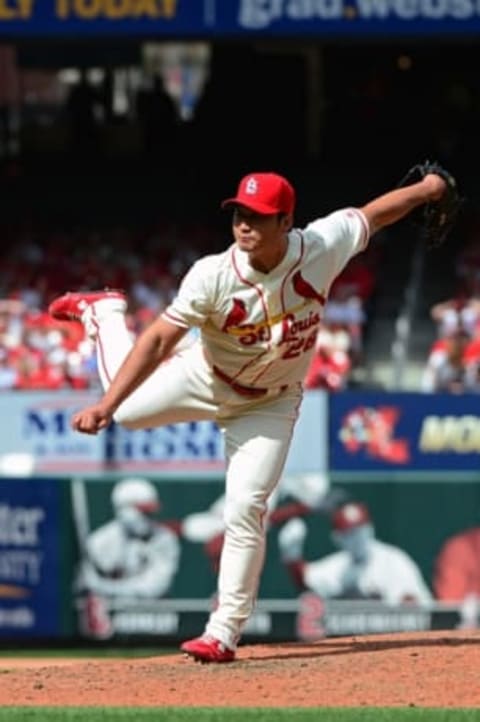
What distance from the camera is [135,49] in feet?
88.3

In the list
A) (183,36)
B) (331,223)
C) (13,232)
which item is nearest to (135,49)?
(13,232)

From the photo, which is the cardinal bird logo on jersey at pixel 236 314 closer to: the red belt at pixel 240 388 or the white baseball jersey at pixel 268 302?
the white baseball jersey at pixel 268 302

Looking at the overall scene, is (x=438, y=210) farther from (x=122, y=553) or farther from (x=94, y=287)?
(x=94, y=287)

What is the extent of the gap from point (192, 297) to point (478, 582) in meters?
8.16

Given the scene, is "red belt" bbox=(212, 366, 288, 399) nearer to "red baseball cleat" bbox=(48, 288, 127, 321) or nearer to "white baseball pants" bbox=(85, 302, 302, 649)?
"white baseball pants" bbox=(85, 302, 302, 649)

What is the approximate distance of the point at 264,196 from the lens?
8.52 meters

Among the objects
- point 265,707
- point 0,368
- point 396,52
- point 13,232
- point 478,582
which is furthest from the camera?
point 396,52

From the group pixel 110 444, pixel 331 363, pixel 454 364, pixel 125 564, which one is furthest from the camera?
pixel 331 363

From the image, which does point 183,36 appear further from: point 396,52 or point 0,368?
point 396,52

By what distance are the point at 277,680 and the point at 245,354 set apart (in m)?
1.33

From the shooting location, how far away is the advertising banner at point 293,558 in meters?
16.3

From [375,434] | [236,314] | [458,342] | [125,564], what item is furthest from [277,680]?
[458,342]

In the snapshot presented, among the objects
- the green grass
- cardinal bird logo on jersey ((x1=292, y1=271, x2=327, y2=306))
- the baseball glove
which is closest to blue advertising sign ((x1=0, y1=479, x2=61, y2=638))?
the baseball glove

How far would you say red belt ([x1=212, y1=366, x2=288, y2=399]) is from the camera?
898cm
